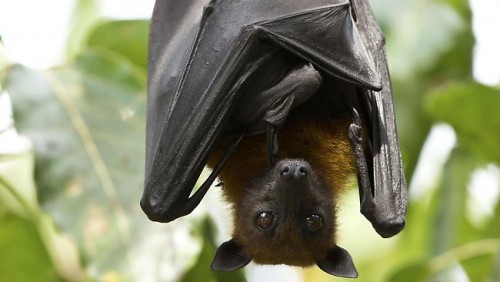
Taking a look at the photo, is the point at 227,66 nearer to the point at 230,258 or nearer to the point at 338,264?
the point at 230,258

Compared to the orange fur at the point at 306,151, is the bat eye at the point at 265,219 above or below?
below

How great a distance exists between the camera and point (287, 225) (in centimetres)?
473

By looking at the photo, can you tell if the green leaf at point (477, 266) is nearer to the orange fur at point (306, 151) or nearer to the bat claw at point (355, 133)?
the orange fur at point (306, 151)

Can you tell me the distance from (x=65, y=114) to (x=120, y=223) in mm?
925

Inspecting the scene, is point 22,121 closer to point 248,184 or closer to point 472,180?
point 248,184

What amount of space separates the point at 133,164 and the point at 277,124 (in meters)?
1.53

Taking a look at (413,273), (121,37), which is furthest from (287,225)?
(121,37)

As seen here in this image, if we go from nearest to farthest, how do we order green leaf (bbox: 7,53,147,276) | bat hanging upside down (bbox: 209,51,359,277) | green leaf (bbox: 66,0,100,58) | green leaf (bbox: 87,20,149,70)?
bat hanging upside down (bbox: 209,51,359,277) → green leaf (bbox: 7,53,147,276) → green leaf (bbox: 87,20,149,70) → green leaf (bbox: 66,0,100,58)

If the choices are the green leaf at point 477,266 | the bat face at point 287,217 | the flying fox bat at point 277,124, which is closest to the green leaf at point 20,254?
the flying fox bat at point 277,124

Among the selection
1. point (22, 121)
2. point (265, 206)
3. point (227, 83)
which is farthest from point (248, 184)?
point (22, 121)

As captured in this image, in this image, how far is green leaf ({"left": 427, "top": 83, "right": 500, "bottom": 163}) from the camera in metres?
6.31

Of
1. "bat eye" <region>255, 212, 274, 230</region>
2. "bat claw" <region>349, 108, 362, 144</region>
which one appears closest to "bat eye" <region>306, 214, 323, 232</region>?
"bat eye" <region>255, 212, 274, 230</region>

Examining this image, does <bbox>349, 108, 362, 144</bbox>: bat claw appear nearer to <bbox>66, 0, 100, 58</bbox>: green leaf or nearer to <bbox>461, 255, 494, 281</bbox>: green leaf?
<bbox>461, 255, 494, 281</bbox>: green leaf

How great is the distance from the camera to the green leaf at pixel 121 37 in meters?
6.80
